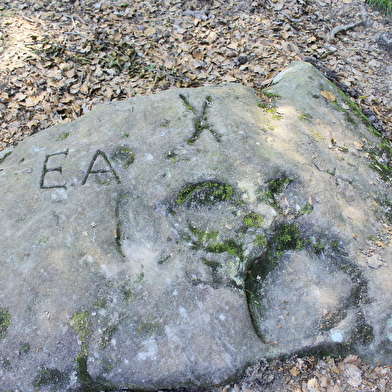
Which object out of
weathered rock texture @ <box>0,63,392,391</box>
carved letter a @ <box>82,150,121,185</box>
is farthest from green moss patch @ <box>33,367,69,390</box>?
carved letter a @ <box>82,150,121,185</box>

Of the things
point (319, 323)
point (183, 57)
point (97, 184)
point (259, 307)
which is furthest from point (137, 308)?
point (183, 57)

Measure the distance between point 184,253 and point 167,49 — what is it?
12.4 ft

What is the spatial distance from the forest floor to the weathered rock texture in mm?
1761

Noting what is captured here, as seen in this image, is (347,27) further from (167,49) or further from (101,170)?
(101,170)

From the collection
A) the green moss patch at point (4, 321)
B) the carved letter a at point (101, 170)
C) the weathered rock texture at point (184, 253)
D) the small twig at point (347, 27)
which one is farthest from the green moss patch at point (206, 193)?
the small twig at point (347, 27)

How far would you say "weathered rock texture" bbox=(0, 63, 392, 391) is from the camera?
2184 millimetres

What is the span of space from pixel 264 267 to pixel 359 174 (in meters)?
1.21

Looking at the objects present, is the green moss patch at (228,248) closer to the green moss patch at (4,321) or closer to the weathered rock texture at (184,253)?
the weathered rock texture at (184,253)

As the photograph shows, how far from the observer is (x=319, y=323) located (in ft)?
7.64

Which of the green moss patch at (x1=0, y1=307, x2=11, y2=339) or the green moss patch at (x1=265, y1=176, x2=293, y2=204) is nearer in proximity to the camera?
the green moss patch at (x1=0, y1=307, x2=11, y2=339)

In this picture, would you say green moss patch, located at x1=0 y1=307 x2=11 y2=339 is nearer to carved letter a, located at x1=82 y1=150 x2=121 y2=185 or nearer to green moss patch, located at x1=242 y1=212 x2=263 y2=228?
carved letter a, located at x1=82 y1=150 x2=121 y2=185

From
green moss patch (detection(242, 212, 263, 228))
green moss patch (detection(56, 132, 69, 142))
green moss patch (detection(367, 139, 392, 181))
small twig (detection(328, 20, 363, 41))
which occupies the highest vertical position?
small twig (detection(328, 20, 363, 41))

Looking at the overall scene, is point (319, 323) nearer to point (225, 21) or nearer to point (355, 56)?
point (355, 56)

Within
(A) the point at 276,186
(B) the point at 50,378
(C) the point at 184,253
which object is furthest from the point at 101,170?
(B) the point at 50,378
